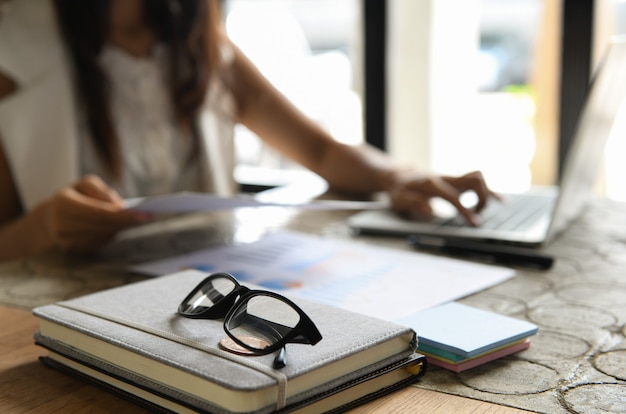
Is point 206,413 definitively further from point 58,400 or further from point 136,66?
point 136,66

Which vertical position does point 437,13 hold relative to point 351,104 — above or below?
above

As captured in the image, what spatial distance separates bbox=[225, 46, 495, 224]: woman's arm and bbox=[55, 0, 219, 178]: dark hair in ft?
A: 0.39

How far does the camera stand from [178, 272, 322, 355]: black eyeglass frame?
434 mm

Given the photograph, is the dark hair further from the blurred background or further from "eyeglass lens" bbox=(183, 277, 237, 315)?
"eyeglass lens" bbox=(183, 277, 237, 315)

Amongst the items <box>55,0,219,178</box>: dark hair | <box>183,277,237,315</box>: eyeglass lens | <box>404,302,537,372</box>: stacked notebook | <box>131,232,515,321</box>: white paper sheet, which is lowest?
<box>131,232,515,321</box>: white paper sheet

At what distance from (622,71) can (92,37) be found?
110cm

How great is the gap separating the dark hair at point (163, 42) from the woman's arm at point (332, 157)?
0.12m

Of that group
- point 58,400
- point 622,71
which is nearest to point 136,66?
point 622,71

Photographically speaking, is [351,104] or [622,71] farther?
[351,104]

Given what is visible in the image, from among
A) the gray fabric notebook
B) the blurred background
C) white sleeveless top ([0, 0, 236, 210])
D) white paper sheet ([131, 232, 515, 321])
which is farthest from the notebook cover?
the blurred background

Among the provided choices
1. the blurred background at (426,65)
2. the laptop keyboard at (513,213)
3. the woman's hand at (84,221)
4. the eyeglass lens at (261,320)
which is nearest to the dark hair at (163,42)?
the blurred background at (426,65)

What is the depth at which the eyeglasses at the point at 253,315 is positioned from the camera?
436mm

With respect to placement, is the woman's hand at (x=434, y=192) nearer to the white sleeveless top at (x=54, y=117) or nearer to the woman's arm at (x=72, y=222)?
the woman's arm at (x=72, y=222)

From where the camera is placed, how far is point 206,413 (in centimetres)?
41
